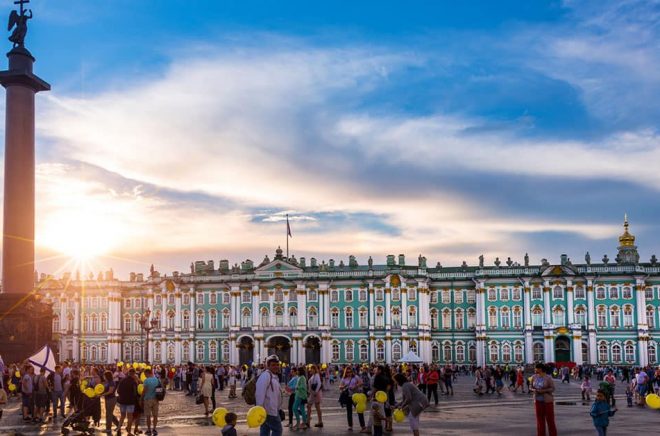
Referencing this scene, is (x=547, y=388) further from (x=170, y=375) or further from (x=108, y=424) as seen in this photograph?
(x=170, y=375)

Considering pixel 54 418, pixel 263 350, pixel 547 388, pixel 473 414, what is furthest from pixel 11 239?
pixel 263 350

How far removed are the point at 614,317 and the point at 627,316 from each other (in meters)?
1.21

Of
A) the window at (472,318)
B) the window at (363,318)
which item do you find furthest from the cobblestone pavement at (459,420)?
the window at (363,318)

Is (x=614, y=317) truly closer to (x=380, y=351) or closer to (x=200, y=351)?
(x=380, y=351)

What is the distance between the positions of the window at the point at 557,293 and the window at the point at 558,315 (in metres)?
0.99

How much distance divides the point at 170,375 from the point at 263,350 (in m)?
32.2

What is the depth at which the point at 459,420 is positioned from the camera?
26.1 m

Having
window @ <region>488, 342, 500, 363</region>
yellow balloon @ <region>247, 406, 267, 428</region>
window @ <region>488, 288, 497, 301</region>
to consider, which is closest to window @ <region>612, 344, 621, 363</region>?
window @ <region>488, 342, 500, 363</region>

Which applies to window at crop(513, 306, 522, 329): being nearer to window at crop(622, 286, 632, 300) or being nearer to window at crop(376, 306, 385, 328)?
window at crop(622, 286, 632, 300)

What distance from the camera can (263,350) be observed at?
289 feet

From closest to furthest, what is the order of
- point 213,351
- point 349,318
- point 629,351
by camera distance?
point 629,351 → point 349,318 → point 213,351

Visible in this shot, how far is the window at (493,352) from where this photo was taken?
3312 inches

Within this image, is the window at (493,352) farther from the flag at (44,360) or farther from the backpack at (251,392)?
the backpack at (251,392)

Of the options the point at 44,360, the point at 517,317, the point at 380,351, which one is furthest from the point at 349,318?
the point at 44,360
